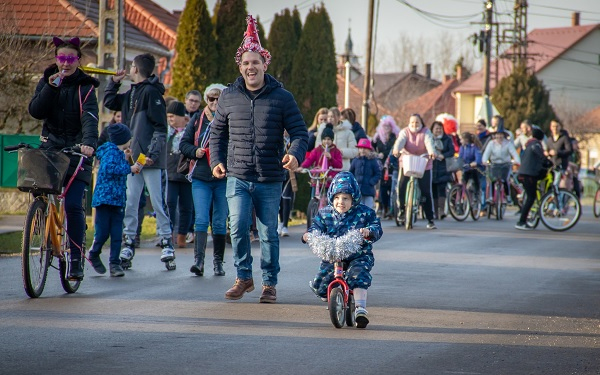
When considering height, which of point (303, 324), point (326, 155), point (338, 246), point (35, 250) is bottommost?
point (303, 324)

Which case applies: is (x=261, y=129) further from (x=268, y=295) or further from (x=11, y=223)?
(x=11, y=223)

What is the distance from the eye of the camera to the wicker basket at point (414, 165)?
63.1 ft

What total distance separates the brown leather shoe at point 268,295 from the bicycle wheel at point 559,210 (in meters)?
12.2

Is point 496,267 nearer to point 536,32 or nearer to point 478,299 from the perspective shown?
point 478,299

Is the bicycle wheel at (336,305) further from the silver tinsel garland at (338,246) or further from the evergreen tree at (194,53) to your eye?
the evergreen tree at (194,53)

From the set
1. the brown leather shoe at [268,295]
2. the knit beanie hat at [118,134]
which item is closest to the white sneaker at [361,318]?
the brown leather shoe at [268,295]

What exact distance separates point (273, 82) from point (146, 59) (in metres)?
2.99

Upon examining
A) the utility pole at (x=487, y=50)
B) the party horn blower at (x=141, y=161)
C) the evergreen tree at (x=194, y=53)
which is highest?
the utility pole at (x=487, y=50)

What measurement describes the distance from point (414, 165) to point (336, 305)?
36.2 feet

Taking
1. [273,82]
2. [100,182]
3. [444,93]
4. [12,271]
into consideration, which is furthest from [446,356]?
[444,93]

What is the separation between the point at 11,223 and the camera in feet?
62.3

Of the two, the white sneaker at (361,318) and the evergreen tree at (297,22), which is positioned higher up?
the evergreen tree at (297,22)

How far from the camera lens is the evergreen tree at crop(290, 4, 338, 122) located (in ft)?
89.0

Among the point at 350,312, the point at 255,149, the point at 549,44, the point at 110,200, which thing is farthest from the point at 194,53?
the point at 549,44
